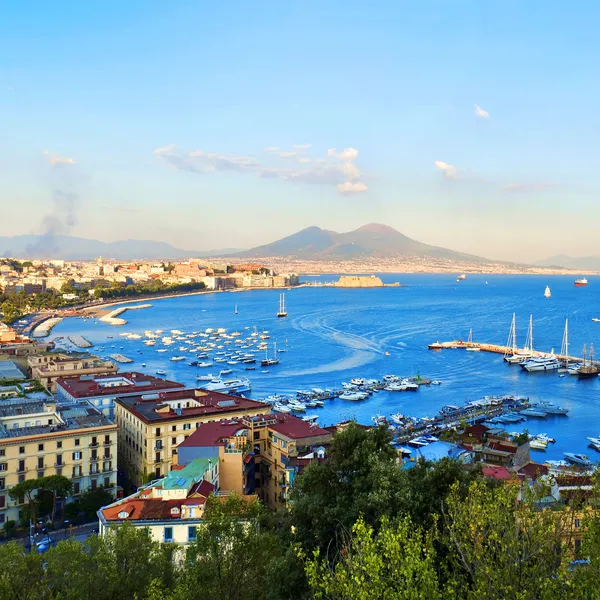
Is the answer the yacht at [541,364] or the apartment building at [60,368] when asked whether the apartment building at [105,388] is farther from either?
the yacht at [541,364]

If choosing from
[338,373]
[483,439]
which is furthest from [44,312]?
[483,439]

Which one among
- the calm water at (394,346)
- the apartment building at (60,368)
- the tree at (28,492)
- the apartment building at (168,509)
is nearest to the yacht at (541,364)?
the calm water at (394,346)

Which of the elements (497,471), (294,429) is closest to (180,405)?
(294,429)

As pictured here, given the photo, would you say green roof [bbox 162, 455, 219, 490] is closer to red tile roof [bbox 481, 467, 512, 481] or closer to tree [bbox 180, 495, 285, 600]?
tree [bbox 180, 495, 285, 600]

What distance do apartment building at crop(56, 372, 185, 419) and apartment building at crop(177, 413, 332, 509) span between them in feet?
16.5

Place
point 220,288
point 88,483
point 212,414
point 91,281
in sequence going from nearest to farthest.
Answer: point 88,483, point 212,414, point 91,281, point 220,288

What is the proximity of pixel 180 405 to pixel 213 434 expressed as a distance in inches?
158

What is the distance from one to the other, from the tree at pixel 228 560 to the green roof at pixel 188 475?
3285 mm

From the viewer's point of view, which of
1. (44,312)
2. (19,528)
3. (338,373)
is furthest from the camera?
(44,312)

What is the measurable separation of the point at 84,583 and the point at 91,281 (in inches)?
3536

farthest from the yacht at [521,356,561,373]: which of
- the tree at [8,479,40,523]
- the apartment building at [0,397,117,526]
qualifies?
the tree at [8,479,40,523]

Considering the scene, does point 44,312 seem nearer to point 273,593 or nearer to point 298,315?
point 298,315

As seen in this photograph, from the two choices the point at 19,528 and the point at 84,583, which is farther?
the point at 19,528

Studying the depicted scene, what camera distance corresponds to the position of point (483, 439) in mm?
16000
